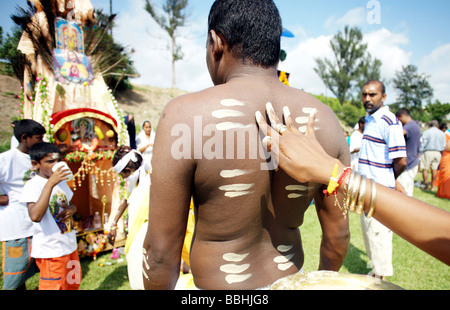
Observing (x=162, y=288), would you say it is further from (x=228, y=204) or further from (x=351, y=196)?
(x=351, y=196)

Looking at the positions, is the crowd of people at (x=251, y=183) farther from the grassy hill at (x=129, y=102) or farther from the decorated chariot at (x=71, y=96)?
the grassy hill at (x=129, y=102)

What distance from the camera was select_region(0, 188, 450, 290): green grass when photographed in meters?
3.56

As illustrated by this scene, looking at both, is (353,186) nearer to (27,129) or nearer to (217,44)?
(217,44)

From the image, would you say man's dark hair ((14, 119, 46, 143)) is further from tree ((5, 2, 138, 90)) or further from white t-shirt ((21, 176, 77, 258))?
tree ((5, 2, 138, 90))

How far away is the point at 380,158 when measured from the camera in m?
3.26

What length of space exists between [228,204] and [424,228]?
69 centimetres

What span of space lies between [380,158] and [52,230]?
393 cm

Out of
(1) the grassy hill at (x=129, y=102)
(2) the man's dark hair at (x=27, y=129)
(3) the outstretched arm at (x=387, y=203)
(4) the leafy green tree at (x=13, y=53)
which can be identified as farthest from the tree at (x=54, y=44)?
(1) the grassy hill at (x=129, y=102)

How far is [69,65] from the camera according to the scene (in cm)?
438

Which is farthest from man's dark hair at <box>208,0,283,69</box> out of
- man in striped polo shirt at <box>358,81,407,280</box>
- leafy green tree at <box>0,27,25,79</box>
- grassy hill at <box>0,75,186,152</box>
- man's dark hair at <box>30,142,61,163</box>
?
grassy hill at <box>0,75,186,152</box>

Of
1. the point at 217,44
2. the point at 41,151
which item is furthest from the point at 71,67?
the point at 217,44

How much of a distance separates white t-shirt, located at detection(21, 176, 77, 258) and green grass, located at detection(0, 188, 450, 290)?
3.85 ft
